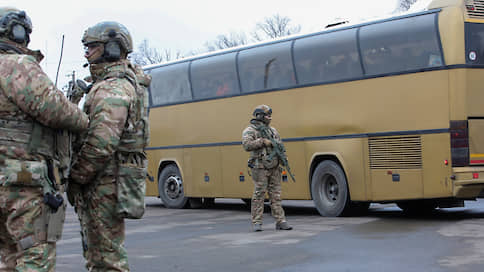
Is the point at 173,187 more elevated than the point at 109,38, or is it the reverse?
the point at 109,38

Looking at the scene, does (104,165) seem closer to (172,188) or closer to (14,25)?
(14,25)

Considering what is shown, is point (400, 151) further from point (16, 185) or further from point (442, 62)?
point (16, 185)

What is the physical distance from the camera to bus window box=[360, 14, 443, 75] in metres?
13.0

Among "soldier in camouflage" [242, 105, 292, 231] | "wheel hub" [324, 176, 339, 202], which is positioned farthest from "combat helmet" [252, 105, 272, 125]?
"wheel hub" [324, 176, 339, 202]

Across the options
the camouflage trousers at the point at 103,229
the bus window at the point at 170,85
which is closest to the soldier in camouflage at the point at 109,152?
the camouflage trousers at the point at 103,229

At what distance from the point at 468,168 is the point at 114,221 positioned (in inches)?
345

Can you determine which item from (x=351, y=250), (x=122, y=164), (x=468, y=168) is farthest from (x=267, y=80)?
(x=122, y=164)

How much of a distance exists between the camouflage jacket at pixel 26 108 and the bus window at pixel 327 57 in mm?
9978

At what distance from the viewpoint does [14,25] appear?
4996 millimetres

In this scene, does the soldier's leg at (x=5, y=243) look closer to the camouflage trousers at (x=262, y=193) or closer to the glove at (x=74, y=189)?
the glove at (x=74, y=189)

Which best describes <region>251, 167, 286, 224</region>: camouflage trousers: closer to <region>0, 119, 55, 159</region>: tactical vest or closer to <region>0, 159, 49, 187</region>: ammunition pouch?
<region>0, 119, 55, 159</region>: tactical vest

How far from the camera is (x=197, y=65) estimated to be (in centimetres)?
1817

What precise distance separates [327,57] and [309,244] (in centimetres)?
552

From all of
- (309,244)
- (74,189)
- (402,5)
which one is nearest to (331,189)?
(309,244)
